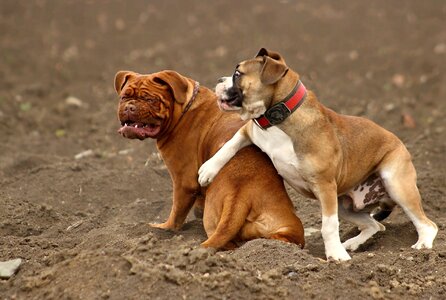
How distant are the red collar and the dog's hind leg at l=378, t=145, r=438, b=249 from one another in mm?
1102

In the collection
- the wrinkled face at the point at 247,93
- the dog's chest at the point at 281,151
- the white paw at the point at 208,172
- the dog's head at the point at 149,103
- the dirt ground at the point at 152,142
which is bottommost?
the dirt ground at the point at 152,142

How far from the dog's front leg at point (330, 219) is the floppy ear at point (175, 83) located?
4.71 feet

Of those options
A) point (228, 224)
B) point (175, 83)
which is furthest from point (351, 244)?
point (175, 83)

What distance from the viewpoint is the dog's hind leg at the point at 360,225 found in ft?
24.8

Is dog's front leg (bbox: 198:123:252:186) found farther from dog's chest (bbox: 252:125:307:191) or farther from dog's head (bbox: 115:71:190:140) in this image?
dog's head (bbox: 115:71:190:140)

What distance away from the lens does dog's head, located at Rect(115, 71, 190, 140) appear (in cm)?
695

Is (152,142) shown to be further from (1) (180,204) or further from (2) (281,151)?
(2) (281,151)

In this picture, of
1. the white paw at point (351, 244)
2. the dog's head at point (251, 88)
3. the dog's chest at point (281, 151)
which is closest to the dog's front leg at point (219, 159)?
the dog's chest at point (281, 151)

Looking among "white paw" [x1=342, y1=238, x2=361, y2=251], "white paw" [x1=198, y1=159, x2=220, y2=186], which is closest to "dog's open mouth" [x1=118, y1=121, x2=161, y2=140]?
"white paw" [x1=198, y1=159, x2=220, y2=186]

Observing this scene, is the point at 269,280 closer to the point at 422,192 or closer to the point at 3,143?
the point at 422,192

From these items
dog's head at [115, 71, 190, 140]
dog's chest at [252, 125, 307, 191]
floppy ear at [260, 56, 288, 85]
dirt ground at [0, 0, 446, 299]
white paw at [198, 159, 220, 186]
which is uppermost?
floppy ear at [260, 56, 288, 85]

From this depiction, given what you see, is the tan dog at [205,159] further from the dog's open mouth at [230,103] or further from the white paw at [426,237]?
the white paw at [426,237]

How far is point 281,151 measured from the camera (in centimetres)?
671

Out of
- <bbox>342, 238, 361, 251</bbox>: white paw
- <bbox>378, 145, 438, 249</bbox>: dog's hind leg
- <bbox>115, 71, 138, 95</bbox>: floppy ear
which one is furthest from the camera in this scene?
<bbox>342, 238, 361, 251</bbox>: white paw
